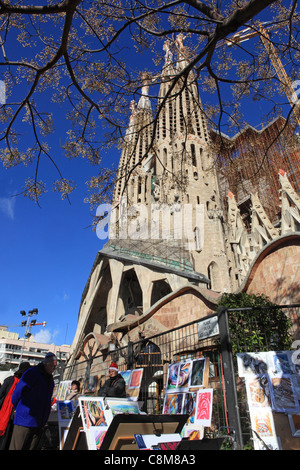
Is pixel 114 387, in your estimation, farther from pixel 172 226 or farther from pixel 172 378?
pixel 172 226

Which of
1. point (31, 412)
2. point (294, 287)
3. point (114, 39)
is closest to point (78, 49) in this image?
point (114, 39)

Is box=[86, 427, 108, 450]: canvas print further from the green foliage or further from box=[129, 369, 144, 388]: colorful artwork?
the green foliage

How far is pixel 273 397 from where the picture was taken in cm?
306

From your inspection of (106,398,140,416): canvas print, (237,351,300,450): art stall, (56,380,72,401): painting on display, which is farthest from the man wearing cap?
(56,380,72,401): painting on display

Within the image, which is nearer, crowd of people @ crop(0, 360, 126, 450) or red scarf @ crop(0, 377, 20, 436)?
crowd of people @ crop(0, 360, 126, 450)

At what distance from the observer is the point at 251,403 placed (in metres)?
3.09

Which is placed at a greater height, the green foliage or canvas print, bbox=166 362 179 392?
the green foliage

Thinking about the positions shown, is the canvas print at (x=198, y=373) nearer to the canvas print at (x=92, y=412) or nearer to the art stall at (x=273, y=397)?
the art stall at (x=273, y=397)

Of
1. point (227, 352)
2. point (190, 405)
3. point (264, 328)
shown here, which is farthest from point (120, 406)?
point (264, 328)

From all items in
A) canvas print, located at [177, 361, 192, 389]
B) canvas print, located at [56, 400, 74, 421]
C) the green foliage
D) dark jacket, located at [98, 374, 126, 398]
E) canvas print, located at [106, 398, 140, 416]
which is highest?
the green foliage

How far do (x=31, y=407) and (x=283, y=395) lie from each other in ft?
8.05

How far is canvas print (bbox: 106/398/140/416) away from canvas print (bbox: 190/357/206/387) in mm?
Answer: 749

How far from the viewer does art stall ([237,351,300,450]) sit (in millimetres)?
2941

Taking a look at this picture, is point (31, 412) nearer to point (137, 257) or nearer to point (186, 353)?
point (186, 353)
